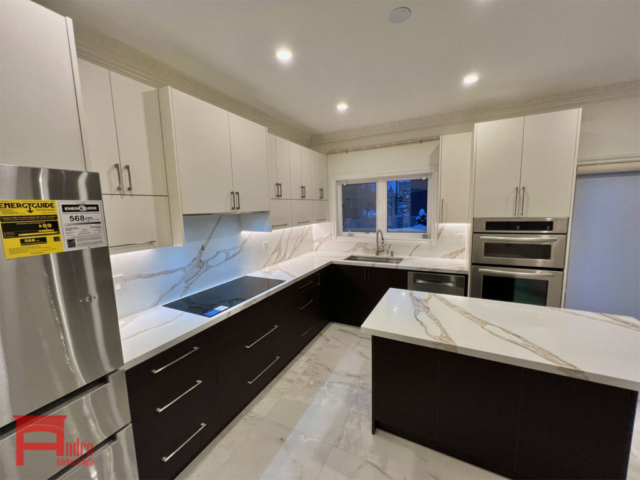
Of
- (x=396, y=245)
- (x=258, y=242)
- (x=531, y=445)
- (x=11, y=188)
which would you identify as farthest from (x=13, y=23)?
(x=396, y=245)

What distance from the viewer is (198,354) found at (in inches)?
60.6

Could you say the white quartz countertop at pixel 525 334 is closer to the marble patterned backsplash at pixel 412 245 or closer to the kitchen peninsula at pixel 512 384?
the kitchen peninsula at pixel 512 384

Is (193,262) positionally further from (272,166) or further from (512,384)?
(512,384)

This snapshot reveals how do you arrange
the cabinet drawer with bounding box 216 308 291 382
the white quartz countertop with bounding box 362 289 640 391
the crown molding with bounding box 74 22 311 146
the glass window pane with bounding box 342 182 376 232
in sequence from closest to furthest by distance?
the white quartz countertop with bounding box 362 289 640 391
the crown molding with bounding box 74 22 311 146
the cabinet drawer with bounding box 216 308 291 382
the glass window pane with bounding box 342 182 376 232

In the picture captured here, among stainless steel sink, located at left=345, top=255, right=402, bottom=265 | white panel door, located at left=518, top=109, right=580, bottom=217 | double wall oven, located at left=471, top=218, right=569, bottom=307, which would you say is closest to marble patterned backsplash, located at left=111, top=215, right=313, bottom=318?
stainless steel sink, located at left=345, top=255, right=402, bottom=265

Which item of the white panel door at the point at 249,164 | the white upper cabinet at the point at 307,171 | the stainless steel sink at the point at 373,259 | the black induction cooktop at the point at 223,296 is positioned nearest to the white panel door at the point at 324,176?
the white upper cabinet at the point at 307,171

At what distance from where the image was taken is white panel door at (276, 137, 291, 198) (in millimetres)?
2631

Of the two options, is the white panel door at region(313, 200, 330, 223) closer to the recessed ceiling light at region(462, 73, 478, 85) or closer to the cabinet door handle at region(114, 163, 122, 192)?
the recessed ceiling light at region(462, 73, 478, 85)

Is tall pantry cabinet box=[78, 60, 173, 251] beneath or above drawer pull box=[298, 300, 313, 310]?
above

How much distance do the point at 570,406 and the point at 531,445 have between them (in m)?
0.30

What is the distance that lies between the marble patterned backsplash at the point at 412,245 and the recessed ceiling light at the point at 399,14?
2.32 metres

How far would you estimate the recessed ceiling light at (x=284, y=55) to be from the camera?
1728 millimetres

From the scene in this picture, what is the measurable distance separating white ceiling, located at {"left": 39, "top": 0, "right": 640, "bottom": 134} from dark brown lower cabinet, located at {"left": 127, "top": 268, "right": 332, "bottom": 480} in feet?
5.96

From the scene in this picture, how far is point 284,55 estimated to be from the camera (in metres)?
1.77
